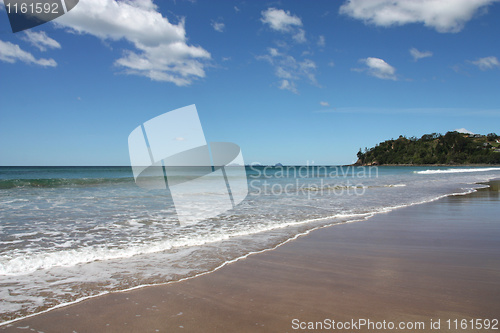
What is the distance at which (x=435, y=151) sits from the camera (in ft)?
431

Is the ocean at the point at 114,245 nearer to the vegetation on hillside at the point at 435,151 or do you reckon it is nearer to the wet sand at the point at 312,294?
the wet sand at the point at 312,294

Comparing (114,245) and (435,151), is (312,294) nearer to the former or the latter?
(114,245)

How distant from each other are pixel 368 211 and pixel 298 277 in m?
6.56

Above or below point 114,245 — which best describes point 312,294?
below

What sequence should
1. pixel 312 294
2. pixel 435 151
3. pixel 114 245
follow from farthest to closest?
pixel 435 151, pixel 114 245, pixel 312 294

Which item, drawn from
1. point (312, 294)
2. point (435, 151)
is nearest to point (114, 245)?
point (312, 294)

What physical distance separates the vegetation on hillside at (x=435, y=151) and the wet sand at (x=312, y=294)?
432ft

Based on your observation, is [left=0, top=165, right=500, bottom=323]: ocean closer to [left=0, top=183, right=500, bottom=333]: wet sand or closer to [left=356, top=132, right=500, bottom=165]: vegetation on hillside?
[left=0, top=183, right=500, bottom=333]: wet sand

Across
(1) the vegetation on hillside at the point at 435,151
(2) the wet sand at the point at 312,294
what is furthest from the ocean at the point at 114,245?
(1) the vegetation on hillside at the point at 435,151

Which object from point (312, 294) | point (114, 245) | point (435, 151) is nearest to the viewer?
point (312, 294)

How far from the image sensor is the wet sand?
2.55m

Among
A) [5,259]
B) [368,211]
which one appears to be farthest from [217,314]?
[368,211]

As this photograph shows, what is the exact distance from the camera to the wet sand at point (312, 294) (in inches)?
100

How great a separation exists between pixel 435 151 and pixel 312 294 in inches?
5930
